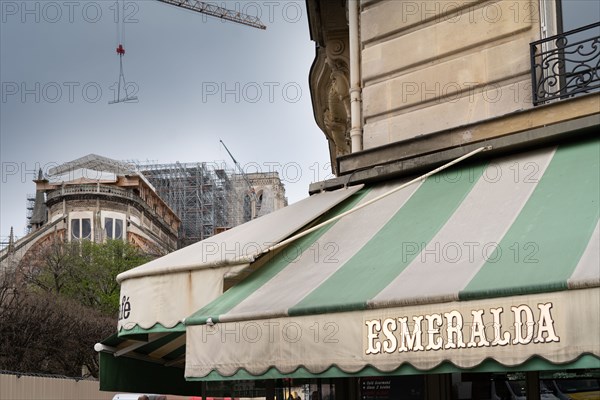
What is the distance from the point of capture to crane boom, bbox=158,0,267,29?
391 ft

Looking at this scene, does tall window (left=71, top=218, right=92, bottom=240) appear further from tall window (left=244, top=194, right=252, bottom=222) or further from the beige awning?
the beige awning

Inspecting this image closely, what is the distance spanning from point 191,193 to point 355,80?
99.2 metres

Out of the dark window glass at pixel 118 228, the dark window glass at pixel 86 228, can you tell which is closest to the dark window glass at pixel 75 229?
the dark window glass at pixel 86 228

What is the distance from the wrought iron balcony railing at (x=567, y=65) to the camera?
8.00 metres

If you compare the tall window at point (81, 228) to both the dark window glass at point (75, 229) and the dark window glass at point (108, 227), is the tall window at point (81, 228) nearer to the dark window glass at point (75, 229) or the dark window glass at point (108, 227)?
the dark window glass at point (75, 229)

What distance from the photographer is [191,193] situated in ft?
356

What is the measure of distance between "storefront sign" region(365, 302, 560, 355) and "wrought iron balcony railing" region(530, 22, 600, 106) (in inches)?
128

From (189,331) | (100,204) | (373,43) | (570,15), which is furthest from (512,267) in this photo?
(100,204)

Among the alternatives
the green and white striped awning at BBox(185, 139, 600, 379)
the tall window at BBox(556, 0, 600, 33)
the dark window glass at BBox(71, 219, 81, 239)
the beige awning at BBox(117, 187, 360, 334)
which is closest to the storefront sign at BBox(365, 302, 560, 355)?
the green and white striped awning at BBox(185, 139, 600, 379)

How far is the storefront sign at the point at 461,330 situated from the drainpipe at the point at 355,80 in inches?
180

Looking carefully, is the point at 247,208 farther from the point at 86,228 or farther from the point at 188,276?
the point at 188,276

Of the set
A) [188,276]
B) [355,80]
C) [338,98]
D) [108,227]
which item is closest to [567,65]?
[355,80]

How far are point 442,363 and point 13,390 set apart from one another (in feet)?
61.7

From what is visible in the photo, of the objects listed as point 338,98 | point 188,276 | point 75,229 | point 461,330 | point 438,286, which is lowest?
point 461,330
